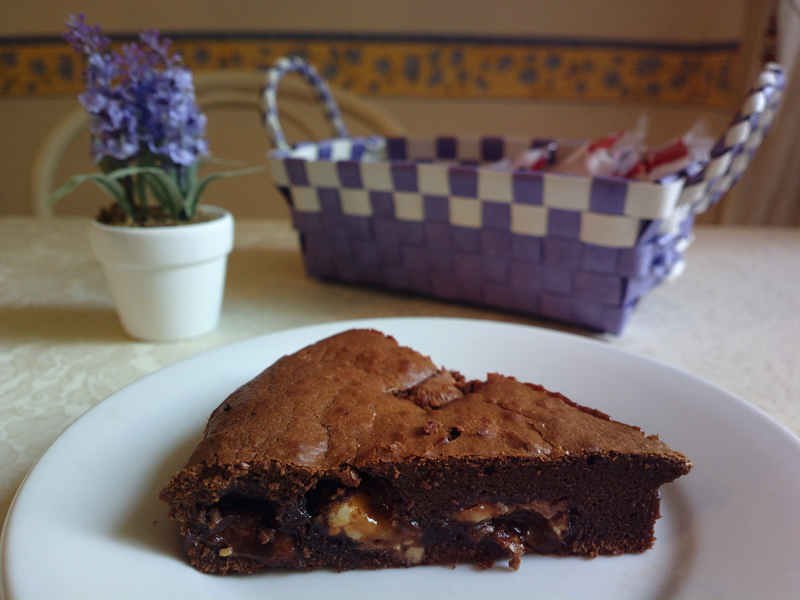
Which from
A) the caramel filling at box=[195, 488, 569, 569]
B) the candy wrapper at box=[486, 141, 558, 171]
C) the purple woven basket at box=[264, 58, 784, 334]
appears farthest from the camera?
the candy wrapper at box=[486, 141, 558, 171]

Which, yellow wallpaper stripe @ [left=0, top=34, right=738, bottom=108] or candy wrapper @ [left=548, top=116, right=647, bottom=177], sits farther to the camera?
yellow wallpaper stripe @ [left=0, top=34, right=738, bottom=108]

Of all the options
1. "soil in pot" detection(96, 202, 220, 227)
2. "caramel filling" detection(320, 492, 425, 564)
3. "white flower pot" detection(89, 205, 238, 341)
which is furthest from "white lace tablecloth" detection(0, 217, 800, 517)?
"caramel filling" detection(320, 492, 425, 564)

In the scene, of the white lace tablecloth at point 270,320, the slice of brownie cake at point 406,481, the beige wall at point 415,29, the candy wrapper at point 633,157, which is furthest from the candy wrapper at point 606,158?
the beige wall at point 415,29

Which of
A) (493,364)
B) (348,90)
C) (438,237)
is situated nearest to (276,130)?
(438,237)

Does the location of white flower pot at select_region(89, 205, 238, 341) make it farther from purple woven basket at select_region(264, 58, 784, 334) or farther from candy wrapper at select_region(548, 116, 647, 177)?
candy wrapper at select_region(548, 116, 647, 177)

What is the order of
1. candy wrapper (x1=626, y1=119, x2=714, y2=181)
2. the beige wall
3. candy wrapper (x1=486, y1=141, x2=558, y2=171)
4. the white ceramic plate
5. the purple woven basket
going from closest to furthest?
1. the white ceramic plate
2. the purple woven basket
3. candy wrapper (x1=626, y1=119, x2=714, y2=181)
4. candy wrapper (x1=486, y1=141, x2=558, y2=171)
5. the beige wall

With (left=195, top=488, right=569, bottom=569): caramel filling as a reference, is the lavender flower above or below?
above

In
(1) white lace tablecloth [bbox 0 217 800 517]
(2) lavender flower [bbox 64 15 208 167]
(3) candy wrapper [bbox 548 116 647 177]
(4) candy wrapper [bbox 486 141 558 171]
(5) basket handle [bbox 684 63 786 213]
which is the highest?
(2) lavender flower [bbox 64 15 208 167]
